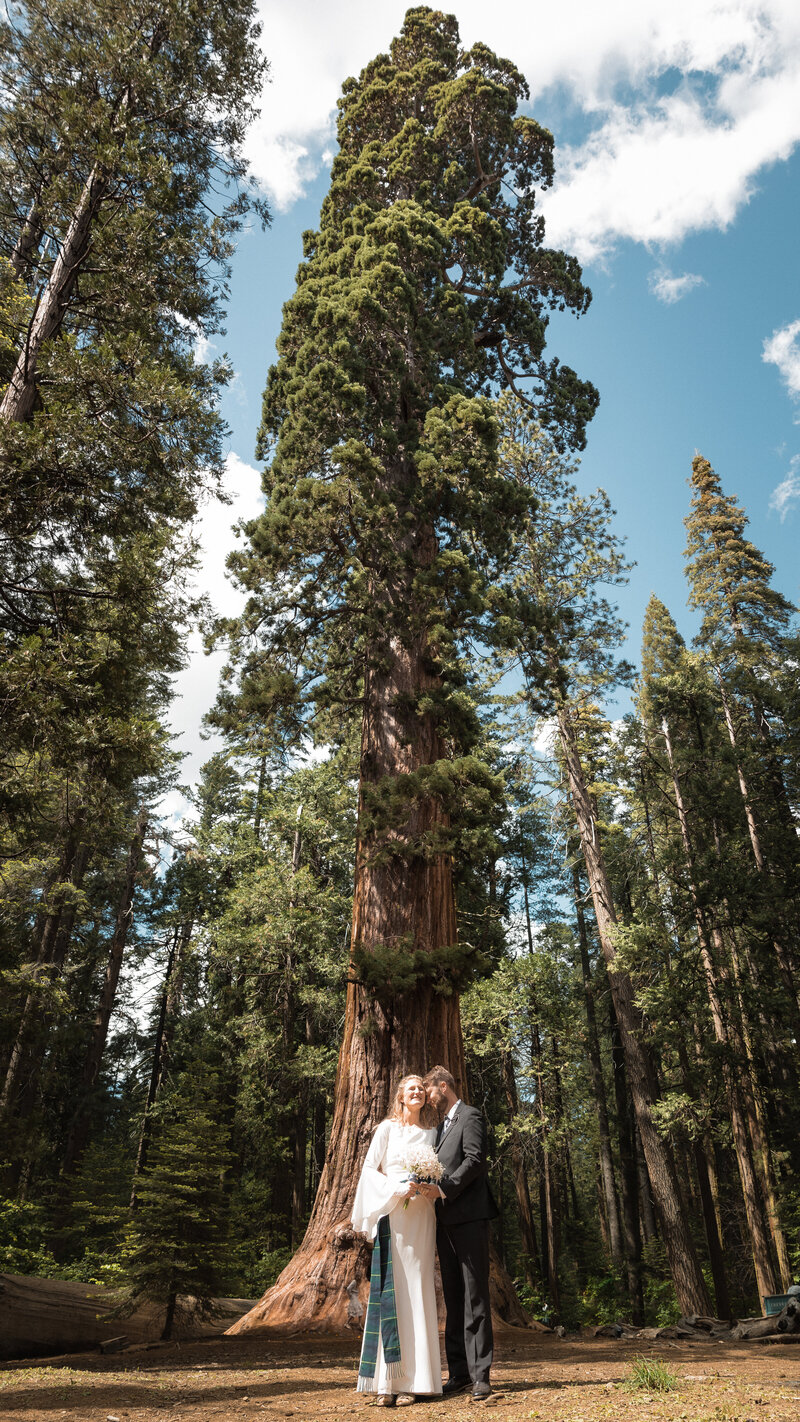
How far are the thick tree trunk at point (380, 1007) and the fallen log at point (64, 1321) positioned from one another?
1.37 meters

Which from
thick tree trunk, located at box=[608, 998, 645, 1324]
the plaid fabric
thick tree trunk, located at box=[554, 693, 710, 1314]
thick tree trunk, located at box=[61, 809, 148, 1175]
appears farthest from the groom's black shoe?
thick tree trunk, located at box=[61, 809, 148, 1175]

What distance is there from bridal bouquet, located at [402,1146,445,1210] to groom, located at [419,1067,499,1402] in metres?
0.04

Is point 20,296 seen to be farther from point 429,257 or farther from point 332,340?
point 429,257

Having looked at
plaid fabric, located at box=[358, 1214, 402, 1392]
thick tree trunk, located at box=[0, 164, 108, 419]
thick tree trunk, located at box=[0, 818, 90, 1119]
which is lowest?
plaid fabric, located at box=[358, 1214, 402, 1392]

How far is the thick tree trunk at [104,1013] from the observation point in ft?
66.5

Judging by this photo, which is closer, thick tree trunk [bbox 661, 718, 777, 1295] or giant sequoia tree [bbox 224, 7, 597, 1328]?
giant sequoia tree [bbox 224, 7, 597, 1328]

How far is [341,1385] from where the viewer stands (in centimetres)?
430

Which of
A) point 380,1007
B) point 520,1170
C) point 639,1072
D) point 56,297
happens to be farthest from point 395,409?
point 520,1170

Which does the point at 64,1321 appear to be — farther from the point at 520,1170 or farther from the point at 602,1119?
the point at 602,1119

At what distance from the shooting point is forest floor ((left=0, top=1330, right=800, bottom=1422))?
329cm

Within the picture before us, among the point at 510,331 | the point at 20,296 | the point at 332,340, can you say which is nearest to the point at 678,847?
the point at 510,331

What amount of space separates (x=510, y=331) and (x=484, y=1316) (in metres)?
11.7

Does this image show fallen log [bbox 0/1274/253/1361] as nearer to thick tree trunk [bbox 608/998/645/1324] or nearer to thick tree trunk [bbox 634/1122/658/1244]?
thick tree trunk [bbox 608/998/645/1324]

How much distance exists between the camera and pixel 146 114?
8.05 meters
